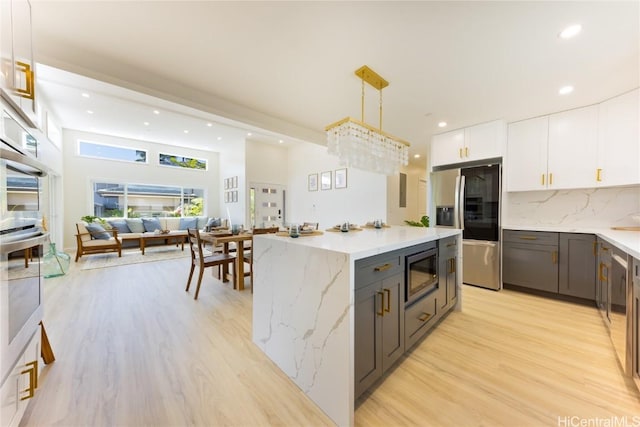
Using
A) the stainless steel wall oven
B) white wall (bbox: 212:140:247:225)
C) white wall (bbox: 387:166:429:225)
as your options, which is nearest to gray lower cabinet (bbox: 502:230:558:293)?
the stainless steel wall oven

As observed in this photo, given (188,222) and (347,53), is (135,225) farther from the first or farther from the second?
(347,53)

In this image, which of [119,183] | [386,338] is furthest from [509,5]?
[119,183]

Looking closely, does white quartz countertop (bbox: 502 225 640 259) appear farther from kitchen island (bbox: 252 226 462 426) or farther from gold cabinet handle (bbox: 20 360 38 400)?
gold cabinet handle (bbox: 20 360 38 400)

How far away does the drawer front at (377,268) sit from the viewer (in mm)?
1306

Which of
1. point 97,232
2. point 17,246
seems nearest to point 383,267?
point 17,246

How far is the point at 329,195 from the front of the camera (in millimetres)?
6660

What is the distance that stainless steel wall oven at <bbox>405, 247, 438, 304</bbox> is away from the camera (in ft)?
5.78

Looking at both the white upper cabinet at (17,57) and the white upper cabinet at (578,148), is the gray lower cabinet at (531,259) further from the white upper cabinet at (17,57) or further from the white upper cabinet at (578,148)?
the white upper cabinet at (17,57)

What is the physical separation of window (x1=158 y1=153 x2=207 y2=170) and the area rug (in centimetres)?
295

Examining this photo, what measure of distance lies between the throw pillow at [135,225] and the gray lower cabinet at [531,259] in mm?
8686

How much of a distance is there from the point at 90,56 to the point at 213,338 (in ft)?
9.58

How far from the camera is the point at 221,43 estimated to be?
79.3 inches

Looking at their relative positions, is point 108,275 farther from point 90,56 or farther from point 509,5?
point 509,5

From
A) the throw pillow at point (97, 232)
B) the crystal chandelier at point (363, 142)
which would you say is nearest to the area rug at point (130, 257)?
the throw pillow at point (97, 232)
